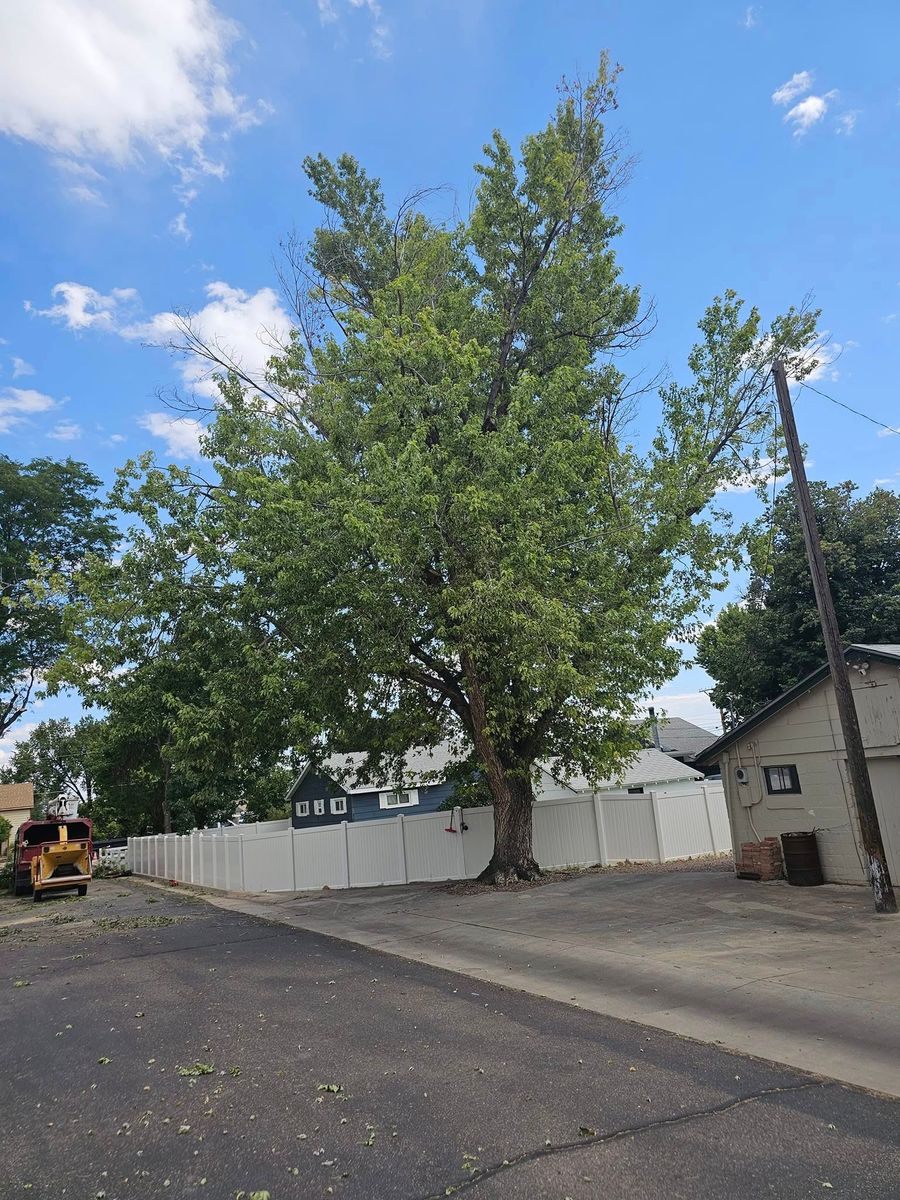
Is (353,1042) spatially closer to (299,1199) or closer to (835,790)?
(299,1199)

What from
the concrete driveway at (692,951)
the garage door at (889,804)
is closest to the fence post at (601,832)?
the concrete driveway at (692,951)

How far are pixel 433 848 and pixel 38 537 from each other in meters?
20.5

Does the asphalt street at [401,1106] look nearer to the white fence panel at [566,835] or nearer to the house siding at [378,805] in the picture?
the white fence panel at [566,835]

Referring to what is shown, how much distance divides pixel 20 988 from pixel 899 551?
2681cm

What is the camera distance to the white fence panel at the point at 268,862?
19922 mm

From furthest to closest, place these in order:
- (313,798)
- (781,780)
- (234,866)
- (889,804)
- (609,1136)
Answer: (313,798)
(234,866)
(781,780)
(889,804)
(609,1136)

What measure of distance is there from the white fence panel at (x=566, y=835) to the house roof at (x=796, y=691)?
4.06 metres

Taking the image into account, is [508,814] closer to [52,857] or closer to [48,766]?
[52,857]

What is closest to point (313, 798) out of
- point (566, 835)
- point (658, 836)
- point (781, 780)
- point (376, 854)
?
point (376, 854)

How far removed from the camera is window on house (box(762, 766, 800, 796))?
13602mm

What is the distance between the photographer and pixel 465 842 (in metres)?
18.2

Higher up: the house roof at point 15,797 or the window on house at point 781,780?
the house roof at point 15,797

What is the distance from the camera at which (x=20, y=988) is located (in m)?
9.16

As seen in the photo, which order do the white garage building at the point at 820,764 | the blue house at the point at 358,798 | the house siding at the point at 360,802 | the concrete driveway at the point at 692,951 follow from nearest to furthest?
the concrete driveway at the point at 692,951 < the white garage building at the point at 820,764 < the blue house at the point at 358,798 < the house siding at the point at 360,802
